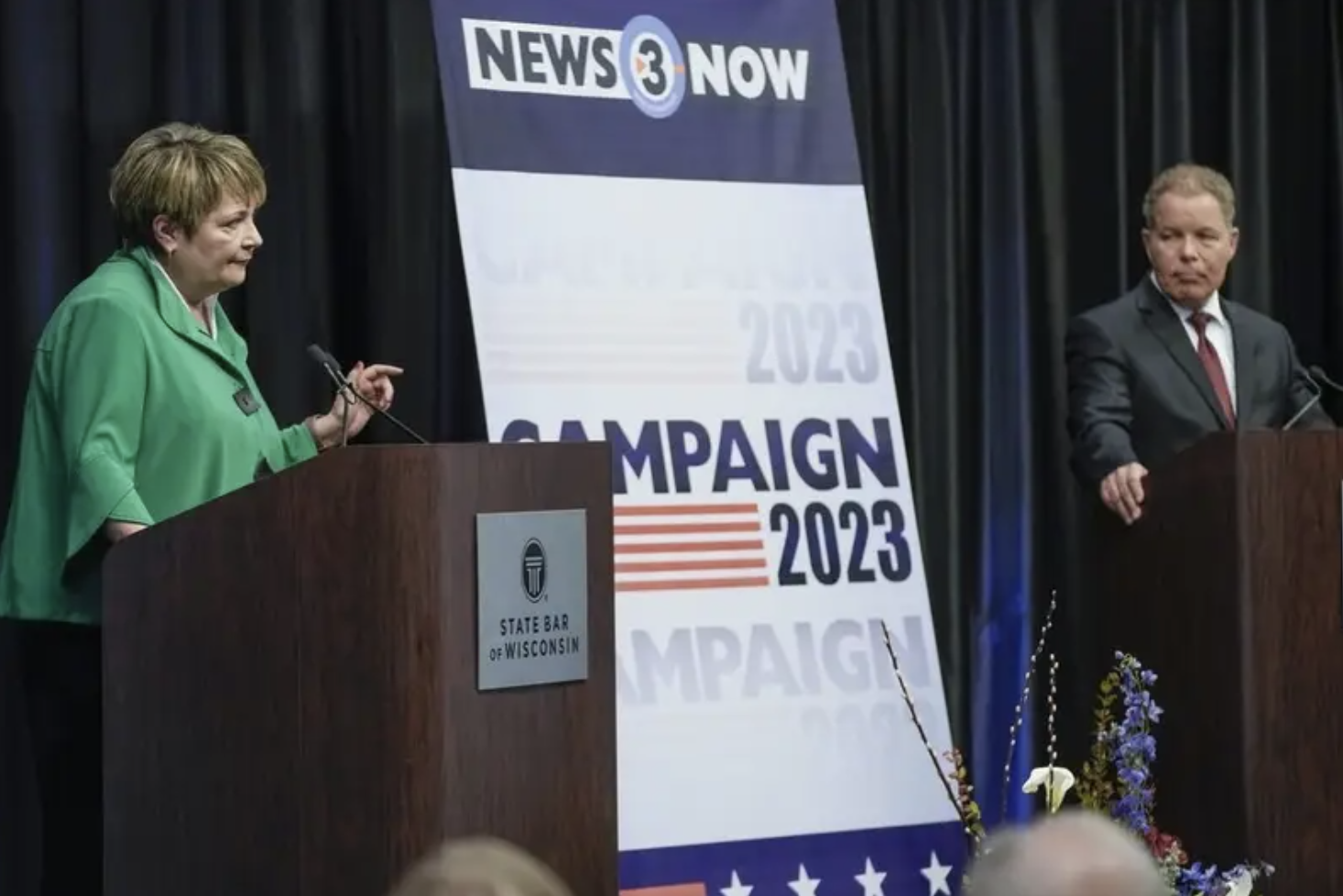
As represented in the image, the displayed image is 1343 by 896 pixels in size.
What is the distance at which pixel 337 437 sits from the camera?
3.63 m

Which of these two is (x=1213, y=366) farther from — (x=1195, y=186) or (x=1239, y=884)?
(x=1239, y=884)

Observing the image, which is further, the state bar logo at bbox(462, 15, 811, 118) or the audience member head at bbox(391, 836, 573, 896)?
the state bar logo at bbox(462, 15, 811, 118)

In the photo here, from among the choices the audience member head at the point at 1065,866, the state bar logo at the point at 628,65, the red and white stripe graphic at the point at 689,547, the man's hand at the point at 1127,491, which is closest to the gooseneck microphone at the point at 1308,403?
the man's hand at the point at 1127,491

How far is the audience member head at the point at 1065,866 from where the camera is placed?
146 centimetres

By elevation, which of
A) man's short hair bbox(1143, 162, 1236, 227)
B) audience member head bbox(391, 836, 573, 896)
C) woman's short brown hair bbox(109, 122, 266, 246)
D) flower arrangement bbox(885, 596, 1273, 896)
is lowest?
flower arrangement bbox(885, 596, 1273, 896)

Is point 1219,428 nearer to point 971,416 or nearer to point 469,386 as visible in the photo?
point 971,416

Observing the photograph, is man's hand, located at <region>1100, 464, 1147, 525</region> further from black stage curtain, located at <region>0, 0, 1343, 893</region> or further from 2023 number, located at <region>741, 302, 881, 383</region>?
black stage curtain, located at <region>0, 0, 1343, 893</region>

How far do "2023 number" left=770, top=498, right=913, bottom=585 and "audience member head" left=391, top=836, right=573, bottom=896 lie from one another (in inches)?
127

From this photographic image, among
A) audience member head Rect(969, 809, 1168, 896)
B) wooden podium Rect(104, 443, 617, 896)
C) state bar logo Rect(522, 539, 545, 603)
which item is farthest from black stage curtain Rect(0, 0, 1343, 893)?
audience member head Rect(969, 809, 1168, 896)

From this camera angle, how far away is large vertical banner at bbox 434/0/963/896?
14.7 feet

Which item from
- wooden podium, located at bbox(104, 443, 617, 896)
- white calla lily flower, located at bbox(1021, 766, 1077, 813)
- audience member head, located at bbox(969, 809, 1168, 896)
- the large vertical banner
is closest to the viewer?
audience member head, located at bbox(969, 809, 1168, 896)

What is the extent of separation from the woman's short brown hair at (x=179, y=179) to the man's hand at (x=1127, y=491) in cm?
176

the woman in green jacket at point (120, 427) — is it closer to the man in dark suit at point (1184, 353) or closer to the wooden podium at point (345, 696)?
the wooden podium at point (345, 696)

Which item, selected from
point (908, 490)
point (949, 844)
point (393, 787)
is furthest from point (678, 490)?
point (393, 787)
